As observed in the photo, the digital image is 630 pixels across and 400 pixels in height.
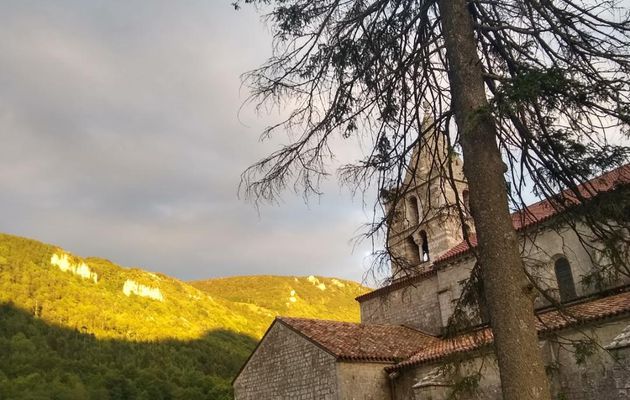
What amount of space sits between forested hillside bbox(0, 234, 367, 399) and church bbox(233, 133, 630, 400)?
25.7 metres

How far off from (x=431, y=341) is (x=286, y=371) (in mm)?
4826

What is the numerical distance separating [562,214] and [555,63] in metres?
1.62

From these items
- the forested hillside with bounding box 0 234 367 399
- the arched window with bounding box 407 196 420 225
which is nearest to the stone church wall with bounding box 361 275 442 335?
the arched window with bounding box 407 196 420 225

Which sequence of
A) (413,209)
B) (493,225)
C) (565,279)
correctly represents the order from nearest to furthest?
(493,225) → (565,279) → (413,209)

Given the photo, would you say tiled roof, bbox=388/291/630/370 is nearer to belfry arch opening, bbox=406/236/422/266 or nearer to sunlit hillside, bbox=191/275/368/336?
belfry arch opening, bbox=406/236/422/266

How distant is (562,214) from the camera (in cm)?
577

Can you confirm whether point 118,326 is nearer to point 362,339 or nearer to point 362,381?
point 362,339

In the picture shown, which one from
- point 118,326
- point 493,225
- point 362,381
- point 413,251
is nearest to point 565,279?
point 362,381

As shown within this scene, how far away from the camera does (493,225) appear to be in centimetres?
479

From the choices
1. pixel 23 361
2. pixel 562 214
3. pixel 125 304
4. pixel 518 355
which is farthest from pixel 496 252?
pixel 125 304

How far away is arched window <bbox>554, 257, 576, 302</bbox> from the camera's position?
1485cm

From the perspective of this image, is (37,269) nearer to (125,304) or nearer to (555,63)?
(125,304)

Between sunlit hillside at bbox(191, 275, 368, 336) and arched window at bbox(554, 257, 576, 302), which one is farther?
sunlit hillside at bbox(191, 275, 368, 336)

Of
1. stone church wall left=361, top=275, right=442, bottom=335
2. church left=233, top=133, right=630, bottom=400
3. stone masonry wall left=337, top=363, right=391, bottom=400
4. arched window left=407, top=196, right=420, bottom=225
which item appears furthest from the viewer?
arched window left=407, top=196, right=420, bottom=225
